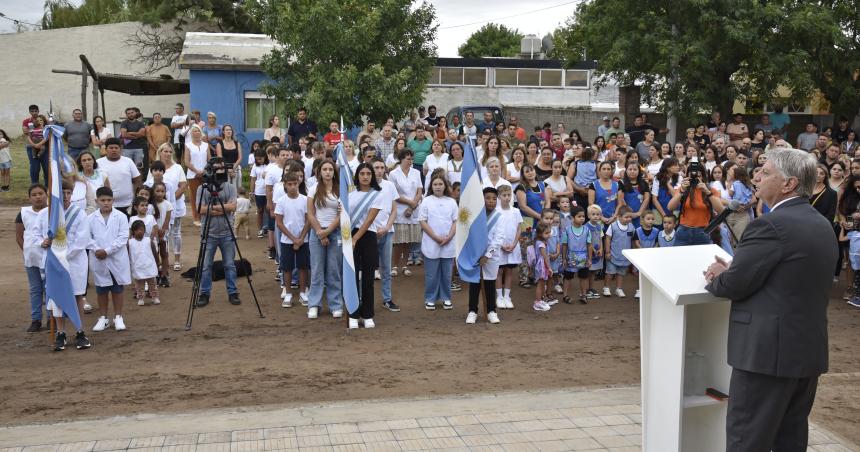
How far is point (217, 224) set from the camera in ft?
36.1

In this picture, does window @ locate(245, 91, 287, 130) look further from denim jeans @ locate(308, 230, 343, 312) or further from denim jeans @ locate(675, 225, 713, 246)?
denim jeans @ locate(675, 225, 713, 246)

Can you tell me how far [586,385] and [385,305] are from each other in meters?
3.78

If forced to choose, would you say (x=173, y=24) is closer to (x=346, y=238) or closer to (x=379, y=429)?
(x=346, y=238)

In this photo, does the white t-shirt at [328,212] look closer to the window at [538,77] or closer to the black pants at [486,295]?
the black pants at [486,295]

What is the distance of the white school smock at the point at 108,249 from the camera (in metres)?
9.95

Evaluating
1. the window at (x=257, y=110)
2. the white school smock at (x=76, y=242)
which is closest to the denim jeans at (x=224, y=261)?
the white school smock at (x=76, y=242)

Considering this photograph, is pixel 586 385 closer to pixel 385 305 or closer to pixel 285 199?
pixel 385 305

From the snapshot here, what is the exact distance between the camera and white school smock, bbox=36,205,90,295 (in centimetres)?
943

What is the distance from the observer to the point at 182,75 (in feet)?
115

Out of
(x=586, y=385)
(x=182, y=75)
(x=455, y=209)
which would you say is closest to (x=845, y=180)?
(x=455, y=209)

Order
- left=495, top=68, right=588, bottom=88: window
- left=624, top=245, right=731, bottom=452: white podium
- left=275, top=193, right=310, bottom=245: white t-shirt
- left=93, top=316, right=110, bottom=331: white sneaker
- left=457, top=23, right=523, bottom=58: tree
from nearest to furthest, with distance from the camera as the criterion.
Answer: left=624, top=245, right=731, bottom=452: white podium, left=93, top=316, right=110, bottom=331: white sneaker, left=275, top=193, right=310, bottom=245: white t-shirt, left=495, top=68, right=588, bottom=88: window, left=457, top=23, right=523, bottom=58: tree

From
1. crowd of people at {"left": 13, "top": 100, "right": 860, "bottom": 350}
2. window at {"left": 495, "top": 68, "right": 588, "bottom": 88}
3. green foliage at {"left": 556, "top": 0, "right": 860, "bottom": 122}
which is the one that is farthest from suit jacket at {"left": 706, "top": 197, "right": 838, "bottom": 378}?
window at {"left": 495, "top": 68, "right": 588, "bottom": 88}

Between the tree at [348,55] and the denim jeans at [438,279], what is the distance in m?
8.39

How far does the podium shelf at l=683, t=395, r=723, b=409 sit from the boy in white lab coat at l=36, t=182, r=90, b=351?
660cm
